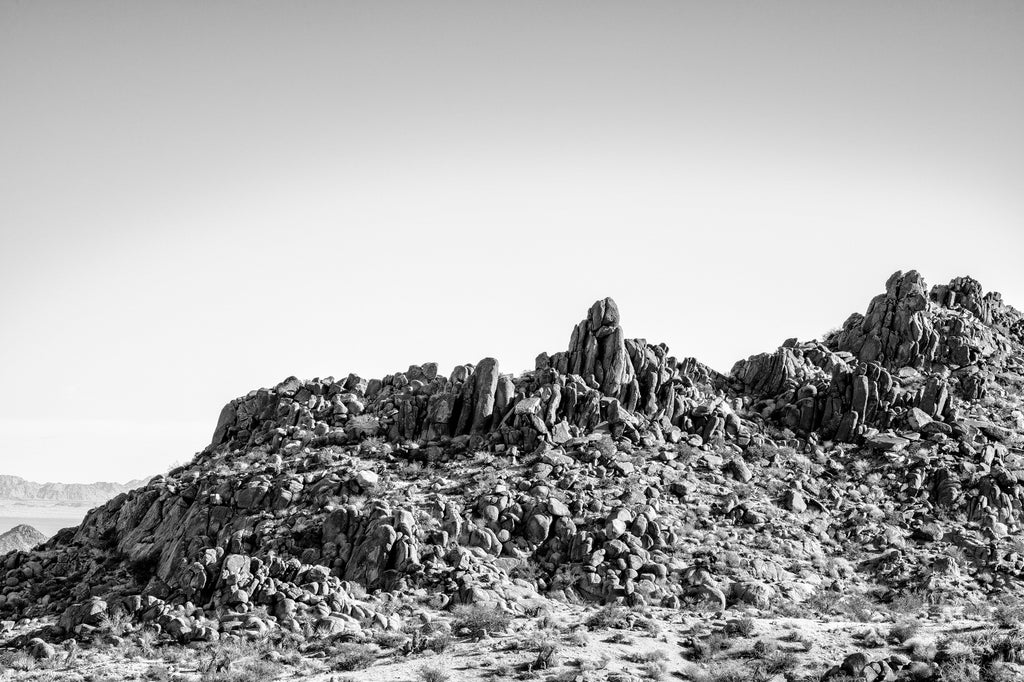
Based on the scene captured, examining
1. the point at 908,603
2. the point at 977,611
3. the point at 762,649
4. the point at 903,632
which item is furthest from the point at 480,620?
the point at 977,611

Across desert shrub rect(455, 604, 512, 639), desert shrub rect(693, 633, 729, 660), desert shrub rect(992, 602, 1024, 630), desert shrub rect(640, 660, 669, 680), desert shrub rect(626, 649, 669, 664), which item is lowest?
desert shrub rect(640, 660, 669, 680)

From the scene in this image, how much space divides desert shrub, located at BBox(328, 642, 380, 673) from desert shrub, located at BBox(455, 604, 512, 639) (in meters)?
4.12

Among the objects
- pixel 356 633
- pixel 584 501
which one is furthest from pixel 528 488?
pixel 356 633

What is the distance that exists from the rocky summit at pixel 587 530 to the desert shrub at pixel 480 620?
0.40ft

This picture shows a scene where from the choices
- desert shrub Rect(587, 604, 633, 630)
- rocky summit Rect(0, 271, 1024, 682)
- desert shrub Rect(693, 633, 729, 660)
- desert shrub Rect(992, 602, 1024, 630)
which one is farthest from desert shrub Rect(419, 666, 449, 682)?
desert shrub Rect(992, 602, 1024, 630)

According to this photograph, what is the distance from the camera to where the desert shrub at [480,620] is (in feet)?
118

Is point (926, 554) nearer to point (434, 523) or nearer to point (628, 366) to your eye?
point (628, 366)

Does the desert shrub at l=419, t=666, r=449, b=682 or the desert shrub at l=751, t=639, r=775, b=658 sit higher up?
the desert shrub at l=751, t=639, r=775, b=658

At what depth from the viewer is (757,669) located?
31.9 metres

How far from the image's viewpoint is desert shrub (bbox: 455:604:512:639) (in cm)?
3584

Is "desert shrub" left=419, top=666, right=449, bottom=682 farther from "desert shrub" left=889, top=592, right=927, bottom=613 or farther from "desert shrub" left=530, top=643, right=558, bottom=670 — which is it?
"desert shrub" left=889, top=592, right=927, bottom=613

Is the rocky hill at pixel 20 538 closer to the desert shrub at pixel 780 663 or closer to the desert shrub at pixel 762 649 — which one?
the desert shrub at pixel 762 649

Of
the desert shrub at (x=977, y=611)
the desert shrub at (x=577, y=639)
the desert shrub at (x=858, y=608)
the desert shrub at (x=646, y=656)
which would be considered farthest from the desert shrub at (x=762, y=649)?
the desert shrub at (x=977, y=611)

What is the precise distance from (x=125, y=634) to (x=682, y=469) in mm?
31620
